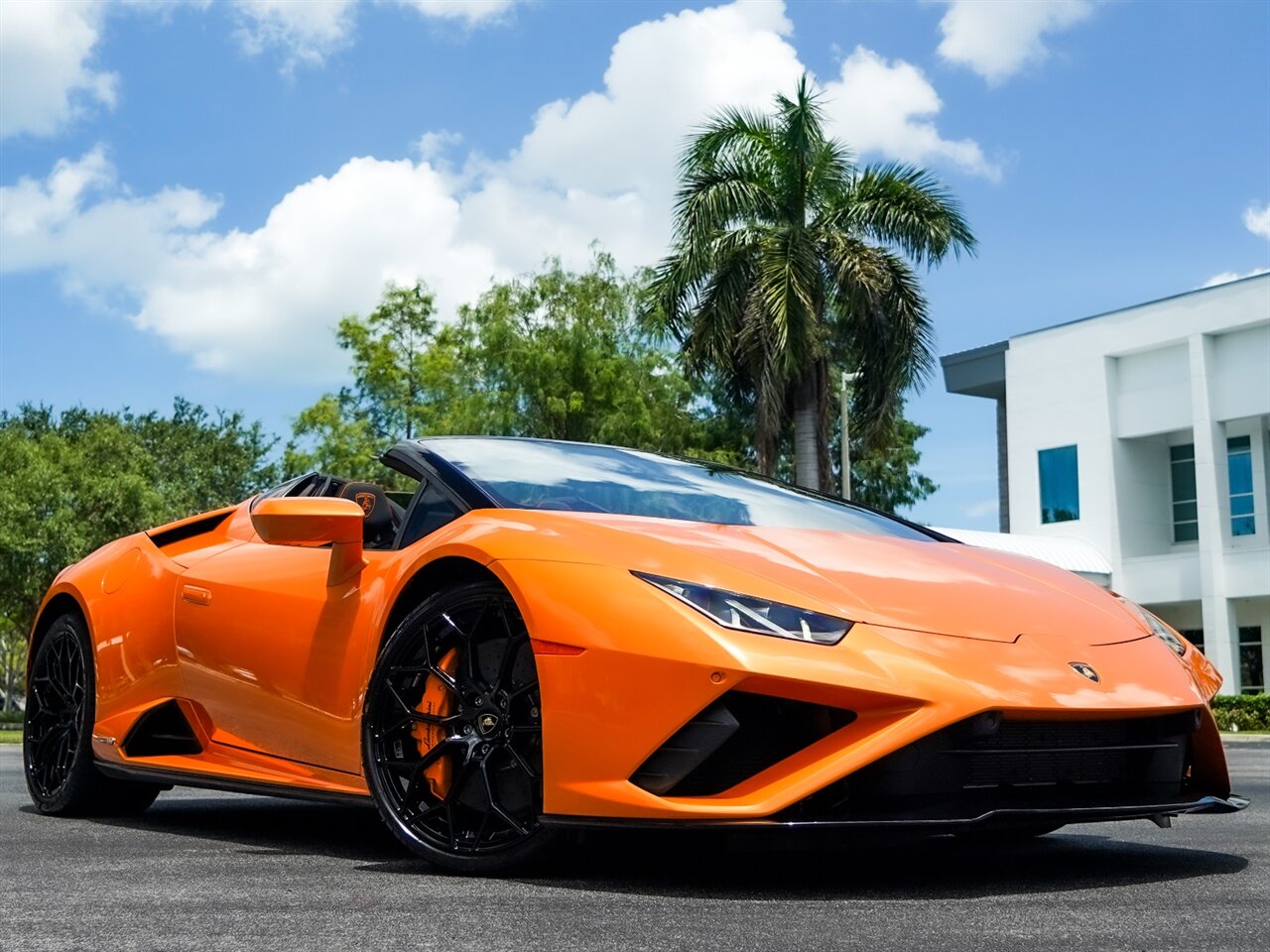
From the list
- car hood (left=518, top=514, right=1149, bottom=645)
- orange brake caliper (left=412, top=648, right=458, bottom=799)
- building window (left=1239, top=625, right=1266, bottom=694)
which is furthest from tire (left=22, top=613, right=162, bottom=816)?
building window (left=1239, top=625, right=1266, bottom=694)

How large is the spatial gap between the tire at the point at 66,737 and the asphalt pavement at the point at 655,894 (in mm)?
762

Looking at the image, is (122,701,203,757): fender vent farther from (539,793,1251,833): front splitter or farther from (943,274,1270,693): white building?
(943,274,1270,693): white building

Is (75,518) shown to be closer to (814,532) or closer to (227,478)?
(227,478)

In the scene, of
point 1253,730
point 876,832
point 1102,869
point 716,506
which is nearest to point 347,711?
point 716,506

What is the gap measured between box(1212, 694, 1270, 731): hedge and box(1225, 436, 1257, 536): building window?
6.53 m

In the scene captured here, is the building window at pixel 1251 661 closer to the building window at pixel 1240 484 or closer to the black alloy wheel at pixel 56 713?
the building window at pixel 1240 484

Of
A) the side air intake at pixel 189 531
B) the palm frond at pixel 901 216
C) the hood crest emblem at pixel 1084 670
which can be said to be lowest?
the hood crest emblem at pixel 1084 670

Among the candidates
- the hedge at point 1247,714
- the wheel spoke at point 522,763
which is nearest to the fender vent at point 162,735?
the wheel spoke at point 522,763

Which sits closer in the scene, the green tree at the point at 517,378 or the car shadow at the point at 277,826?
the car shadow at the point at 277,826

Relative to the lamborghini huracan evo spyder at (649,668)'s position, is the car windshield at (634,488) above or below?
above

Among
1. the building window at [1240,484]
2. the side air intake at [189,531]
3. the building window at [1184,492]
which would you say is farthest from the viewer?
the building window at [1184,492]

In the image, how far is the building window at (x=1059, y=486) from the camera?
1403 inches

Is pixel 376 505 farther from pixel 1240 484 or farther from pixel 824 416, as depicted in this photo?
pixel 1240 484

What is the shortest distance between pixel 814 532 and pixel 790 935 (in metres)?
1.63
